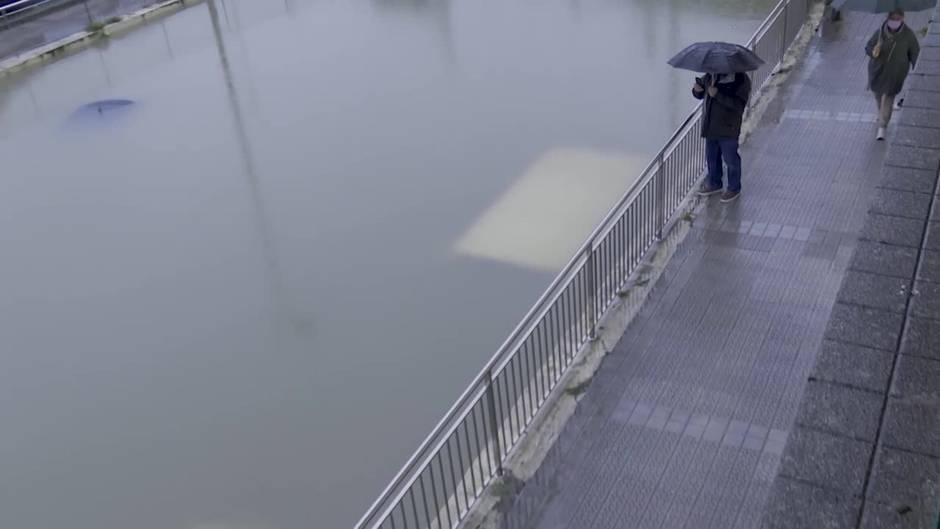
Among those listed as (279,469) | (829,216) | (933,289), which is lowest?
(279,469)

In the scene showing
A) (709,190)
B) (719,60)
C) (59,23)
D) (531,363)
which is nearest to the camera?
(531,363)

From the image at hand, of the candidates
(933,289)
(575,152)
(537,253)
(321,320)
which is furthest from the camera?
(575,152)

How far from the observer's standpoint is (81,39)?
17109mm

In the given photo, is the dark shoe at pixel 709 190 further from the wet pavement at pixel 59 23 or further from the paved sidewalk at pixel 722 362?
the wet pavement at pixel 59 23

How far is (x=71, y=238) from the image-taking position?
33.1ft

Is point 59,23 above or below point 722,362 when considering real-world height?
above

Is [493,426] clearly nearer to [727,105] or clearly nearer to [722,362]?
[722,362]

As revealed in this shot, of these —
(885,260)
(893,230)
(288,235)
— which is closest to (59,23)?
(288,235)

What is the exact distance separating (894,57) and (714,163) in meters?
1.99

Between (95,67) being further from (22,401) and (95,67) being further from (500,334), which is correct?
(500,334)

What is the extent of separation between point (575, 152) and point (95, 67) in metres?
9.18

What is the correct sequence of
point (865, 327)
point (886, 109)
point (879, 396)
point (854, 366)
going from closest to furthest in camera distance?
1. point (879, 396)
2. point (854, 366)
3. point (865, 327)
4. point (886, 109)

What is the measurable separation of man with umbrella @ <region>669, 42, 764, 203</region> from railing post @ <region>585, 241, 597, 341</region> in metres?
2.18

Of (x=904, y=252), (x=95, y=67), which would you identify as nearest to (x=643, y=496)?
(x=904, y=252)
